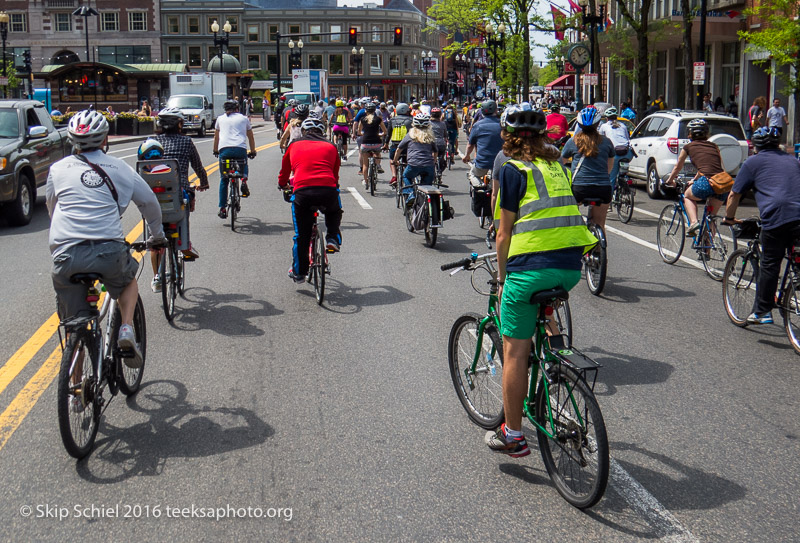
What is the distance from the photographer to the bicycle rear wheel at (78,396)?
15.9ft

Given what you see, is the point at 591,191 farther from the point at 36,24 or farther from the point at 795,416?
the point at 36,24

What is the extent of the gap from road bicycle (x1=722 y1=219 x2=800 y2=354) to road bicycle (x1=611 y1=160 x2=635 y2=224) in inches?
275

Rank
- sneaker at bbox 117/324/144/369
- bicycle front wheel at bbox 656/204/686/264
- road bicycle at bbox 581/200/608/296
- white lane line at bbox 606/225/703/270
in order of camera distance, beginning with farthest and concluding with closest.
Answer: white lane line at bbox 606/225/703/270
bicycle front wheel at bbox 656/204/686/264
road bicycle at bbox 581/200/608/296
sneaker at bbox 117/324/144/369

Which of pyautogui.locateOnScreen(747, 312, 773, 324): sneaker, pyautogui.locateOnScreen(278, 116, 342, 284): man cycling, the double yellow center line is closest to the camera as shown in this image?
the double yellow center line

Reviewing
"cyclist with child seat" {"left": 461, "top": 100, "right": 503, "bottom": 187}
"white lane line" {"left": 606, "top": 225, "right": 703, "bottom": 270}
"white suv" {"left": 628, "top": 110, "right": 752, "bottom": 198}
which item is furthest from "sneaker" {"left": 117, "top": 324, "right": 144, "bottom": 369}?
"white suv" {"left": 628, "top": 110, "right": 752, "bottom": 198}

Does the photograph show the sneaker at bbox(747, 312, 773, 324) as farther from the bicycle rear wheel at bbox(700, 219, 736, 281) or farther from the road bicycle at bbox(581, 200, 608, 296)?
the bicycle rear wheel at bbox(700, 219, 736, 281)

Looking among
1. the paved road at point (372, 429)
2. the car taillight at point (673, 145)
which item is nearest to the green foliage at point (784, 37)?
the car taillight at point (673, 145)

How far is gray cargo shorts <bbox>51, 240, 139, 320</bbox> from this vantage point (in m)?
5.26

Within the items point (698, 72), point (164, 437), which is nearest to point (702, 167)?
point (164, 437)

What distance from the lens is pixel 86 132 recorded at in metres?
5.48

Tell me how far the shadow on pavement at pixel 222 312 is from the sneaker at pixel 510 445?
138 inches

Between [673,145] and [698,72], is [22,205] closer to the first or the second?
[673,145]

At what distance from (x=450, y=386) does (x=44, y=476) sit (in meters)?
2.75

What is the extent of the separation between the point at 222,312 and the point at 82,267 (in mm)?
3623
